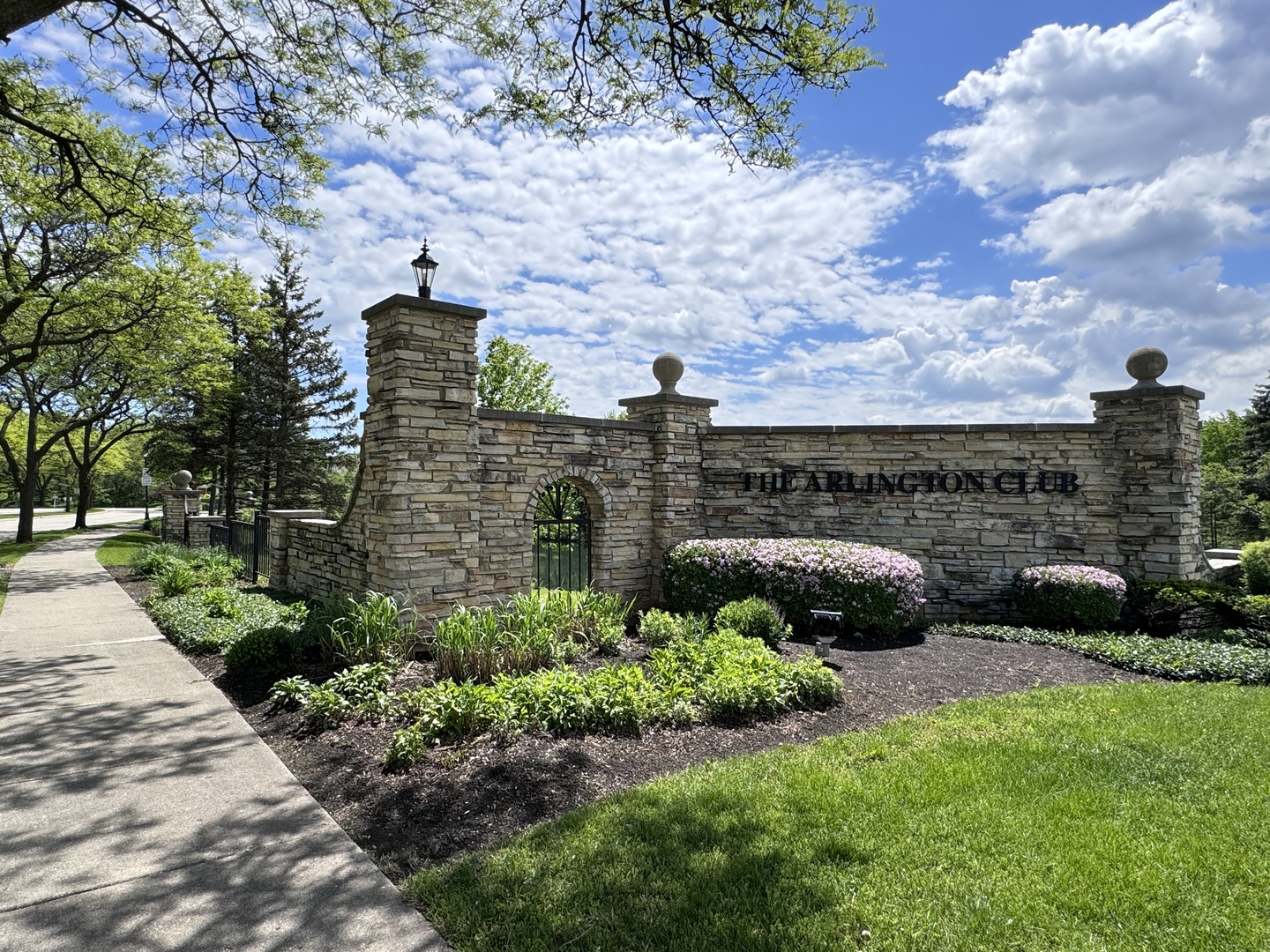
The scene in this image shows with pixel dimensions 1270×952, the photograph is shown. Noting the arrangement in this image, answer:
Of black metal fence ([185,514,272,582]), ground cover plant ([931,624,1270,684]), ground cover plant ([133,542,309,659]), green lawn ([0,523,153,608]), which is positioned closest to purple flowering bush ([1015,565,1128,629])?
ground cover plant ([931,624,1270,684])

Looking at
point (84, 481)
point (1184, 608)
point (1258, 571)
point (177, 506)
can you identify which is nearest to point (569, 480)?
point (1184, 608)

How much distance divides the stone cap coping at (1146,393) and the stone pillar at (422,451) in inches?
339

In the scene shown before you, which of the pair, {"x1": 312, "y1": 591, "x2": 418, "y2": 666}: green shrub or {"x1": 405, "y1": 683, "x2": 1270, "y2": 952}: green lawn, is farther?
{"x1": 312, "y1": 591, "x2": 418, "y2": 666}: green shrub

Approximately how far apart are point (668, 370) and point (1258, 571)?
9.07 meters

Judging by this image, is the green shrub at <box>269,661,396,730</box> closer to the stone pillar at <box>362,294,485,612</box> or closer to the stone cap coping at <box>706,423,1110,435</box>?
the stone pillar at <box>362,294,485,612</box>

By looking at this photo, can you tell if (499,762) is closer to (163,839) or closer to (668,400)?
(163,839)

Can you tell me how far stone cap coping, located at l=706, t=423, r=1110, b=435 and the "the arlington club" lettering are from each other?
22.9 inches

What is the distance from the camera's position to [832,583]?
314 inches

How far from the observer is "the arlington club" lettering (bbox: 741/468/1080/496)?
9.45 m

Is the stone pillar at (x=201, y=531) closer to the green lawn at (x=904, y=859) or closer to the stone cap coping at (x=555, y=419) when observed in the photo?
the stone cap coping at (x=555, y=419)

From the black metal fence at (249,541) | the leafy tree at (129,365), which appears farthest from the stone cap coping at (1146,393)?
the leafy tree at (129,365)

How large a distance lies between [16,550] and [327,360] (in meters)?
13.2

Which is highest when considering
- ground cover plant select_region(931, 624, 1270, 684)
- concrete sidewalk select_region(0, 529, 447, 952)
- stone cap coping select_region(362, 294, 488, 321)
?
stone cap coping select_region(362, 294, 488, 321)

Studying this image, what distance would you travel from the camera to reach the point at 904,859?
3084mm
